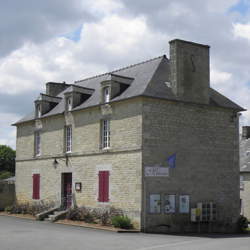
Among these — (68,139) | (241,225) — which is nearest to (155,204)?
(241,225)

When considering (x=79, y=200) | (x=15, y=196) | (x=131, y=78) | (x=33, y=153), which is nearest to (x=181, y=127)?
(x=131, y=78)

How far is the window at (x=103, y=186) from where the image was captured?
23.8 meters

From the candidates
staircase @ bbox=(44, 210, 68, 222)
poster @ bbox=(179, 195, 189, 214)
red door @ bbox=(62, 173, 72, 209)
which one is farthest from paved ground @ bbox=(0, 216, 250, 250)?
red door @ bbox=(62, 173, 72, 209)

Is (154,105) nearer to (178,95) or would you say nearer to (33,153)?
(178,95)

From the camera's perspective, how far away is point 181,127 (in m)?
23.3

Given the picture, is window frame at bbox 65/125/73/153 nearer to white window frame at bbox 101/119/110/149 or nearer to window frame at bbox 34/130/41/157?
white window frame at bbox 101/119/110/149

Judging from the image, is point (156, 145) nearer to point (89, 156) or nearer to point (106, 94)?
point (106, 94)

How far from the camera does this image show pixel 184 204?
22.8m

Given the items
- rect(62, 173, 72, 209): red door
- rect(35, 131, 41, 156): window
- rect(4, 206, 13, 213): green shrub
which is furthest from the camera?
rect(4, 206, 13, 213): green shrub

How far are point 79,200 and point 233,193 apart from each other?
26.3 feet

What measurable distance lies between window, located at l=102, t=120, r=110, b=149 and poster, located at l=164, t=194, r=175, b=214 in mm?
4188

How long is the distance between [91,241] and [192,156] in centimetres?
803

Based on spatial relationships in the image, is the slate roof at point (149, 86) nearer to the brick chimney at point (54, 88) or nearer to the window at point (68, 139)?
Answer: the window at point (68, 139)

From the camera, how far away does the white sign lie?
864 inches
